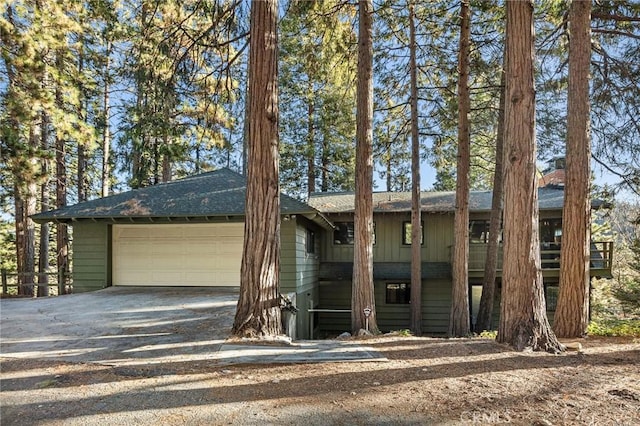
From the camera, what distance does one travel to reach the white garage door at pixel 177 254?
10.6 m

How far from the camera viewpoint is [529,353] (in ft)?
15.2

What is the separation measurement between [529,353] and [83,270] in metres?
11.0

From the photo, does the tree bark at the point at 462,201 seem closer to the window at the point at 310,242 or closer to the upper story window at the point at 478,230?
the upper story window at the point at 478,230

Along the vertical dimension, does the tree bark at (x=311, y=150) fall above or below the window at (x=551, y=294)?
above

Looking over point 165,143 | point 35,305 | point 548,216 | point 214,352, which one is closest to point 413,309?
point 548,216

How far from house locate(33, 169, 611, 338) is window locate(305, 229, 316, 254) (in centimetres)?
3

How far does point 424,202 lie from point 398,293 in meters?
3.56

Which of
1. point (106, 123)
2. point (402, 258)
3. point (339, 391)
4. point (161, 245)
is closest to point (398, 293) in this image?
point (402, 258)

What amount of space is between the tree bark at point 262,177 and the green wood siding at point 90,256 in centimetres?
719

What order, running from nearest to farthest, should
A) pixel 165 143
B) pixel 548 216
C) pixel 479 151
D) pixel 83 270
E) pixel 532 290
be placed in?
1. pixel 532 290
2. pixel 83 270
3. pixel 548 216
4. pixel 165 143
5. pixel 479 151

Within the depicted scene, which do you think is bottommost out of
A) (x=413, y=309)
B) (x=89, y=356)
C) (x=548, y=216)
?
(x=413, y=309)

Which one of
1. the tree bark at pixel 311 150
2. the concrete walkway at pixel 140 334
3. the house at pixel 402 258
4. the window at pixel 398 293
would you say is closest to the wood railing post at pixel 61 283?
the concrete walkway at pixel 140 334

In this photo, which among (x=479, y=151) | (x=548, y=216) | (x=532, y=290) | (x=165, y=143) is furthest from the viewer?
(x=479, y=151)

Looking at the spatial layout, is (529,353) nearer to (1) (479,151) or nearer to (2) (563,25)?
(2) (563,25)
